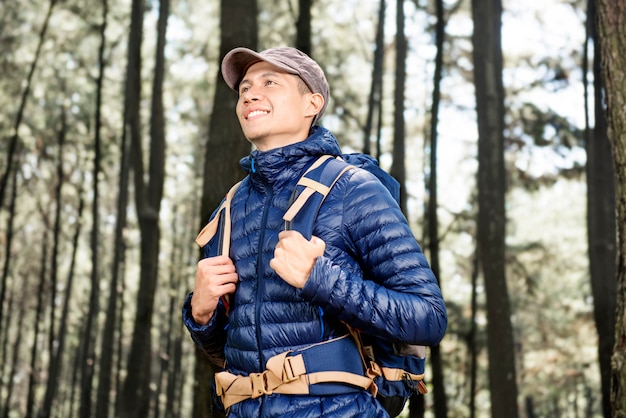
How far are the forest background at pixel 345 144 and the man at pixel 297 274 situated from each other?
3.37 m

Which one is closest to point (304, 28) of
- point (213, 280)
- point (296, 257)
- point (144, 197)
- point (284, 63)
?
point (144, 197)

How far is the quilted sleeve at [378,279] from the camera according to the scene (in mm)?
2367

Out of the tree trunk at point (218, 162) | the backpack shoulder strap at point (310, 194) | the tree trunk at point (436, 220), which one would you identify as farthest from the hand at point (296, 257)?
the tree trunk at point (436, 220)

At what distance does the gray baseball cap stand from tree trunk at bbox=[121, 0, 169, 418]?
735 centimetres

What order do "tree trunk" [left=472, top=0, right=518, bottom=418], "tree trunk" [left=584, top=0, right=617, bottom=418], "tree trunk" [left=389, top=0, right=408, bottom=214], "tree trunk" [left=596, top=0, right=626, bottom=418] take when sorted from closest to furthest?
"tree trunk" [left=596, top=0, right=626, bottom=418] < "tree trunk" [left=584, top=0, right=617, bottom=418] < "tree trunk" [left=472, top=0, right=518, bottom=418] < "tree trunk" [left=389, top=0, right=408, bottom=214]

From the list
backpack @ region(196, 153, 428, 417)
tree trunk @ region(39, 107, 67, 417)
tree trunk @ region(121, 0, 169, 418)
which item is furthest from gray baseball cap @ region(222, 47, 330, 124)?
tree trunk @ region(39, 107, 67, 417)

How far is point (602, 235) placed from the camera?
902 centimetres

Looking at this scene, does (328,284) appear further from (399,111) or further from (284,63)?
(399,111)

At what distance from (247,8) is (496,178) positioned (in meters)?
4.05

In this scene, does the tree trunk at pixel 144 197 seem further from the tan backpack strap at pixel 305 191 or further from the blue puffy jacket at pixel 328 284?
the tan backpack strap at pixel 305 191

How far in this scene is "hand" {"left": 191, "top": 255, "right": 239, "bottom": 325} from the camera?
2637 mm

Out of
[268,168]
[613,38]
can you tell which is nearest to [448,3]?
[613,38]

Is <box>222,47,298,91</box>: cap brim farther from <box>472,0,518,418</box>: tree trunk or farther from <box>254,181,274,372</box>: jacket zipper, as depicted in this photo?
<box>472,0,518,418</box>: tree trunk

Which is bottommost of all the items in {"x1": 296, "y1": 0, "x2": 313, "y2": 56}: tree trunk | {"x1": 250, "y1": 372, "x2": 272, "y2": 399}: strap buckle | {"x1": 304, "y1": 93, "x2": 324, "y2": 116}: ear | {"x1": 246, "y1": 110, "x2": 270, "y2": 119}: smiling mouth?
{"x1": 250, "y1": 372, "x2": 272, "y2": 399}: strap buckle
